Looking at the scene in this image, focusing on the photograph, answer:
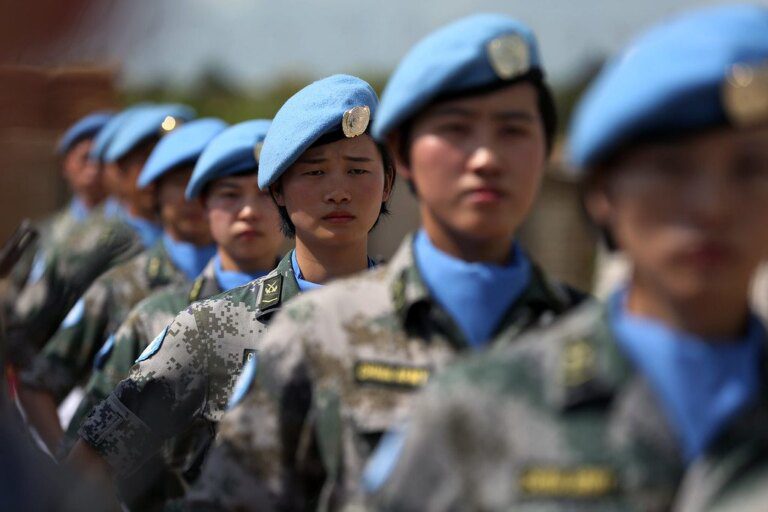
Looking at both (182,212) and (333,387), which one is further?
(182,212)

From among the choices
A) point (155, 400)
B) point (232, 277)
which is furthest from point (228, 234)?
point (155, 400)

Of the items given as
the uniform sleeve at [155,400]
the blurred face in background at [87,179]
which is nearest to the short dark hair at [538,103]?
the uniform sleeve at [155,400]

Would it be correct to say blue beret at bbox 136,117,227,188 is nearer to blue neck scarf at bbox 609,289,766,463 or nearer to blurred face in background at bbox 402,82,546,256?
blurred face in background at bbox 402,82,546,256

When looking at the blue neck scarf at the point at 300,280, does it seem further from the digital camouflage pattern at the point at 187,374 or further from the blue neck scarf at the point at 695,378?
the blue neck scarf at the point at 695,378

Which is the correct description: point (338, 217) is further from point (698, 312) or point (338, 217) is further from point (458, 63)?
point (698, 312)

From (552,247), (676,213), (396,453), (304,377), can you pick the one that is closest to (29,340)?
(304,377)

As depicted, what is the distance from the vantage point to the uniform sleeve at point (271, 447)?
340 cm

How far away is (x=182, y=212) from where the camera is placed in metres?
7.55

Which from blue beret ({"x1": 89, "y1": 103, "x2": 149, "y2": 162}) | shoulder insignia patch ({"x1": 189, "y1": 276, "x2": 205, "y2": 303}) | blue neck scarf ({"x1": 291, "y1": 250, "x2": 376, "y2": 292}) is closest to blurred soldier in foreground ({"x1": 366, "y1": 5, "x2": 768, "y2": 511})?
blue neck scarf ({"x1": 291, "y1": 250, "x2": 376, "y2": 292})

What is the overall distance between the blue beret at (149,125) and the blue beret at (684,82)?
6.58 meters

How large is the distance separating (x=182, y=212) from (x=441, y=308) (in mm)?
4309

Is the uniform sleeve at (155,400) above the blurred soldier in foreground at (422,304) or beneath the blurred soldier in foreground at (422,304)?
beneath

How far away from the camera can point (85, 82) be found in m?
18.8

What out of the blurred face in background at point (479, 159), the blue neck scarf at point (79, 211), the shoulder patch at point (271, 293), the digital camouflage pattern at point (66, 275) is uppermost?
the blurred face in background at point (479, 159)
